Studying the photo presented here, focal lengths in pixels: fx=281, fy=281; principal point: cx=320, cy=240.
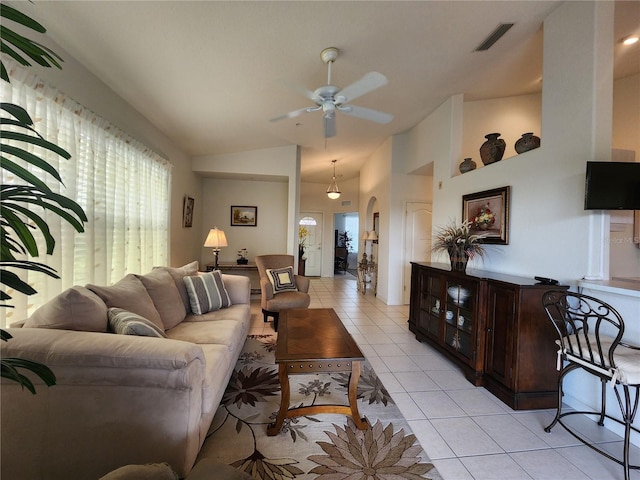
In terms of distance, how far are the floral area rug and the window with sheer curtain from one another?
59.2 inches

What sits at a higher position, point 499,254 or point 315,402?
point 499,254

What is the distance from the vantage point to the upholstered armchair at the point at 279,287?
12.3 feet

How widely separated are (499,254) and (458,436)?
190 cm

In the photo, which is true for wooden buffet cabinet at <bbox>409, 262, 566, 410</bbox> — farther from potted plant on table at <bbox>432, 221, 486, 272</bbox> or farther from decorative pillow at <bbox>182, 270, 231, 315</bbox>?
decorative pillow at <bbox>182, 270, 231, 315</bbox>

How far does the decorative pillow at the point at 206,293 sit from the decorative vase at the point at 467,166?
10.8 ft

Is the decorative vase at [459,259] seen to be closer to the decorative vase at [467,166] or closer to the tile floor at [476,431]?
the tile floor at [476,431]

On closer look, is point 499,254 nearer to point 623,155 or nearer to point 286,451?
point 623,155

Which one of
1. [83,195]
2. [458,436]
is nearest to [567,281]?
[458,436]

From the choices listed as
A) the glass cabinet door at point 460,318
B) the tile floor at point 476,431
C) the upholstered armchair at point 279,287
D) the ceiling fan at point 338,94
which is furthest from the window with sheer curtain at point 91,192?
the glass cabinet door at point 460,318

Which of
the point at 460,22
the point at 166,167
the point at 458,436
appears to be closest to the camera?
the point at 458,436

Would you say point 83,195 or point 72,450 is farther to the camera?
point 83,195

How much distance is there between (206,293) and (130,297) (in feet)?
2.85

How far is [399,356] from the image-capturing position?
3074 mm

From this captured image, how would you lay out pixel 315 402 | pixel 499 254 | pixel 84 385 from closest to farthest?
pixel 84 385 → pixel 315 402 → pixel 499 254
